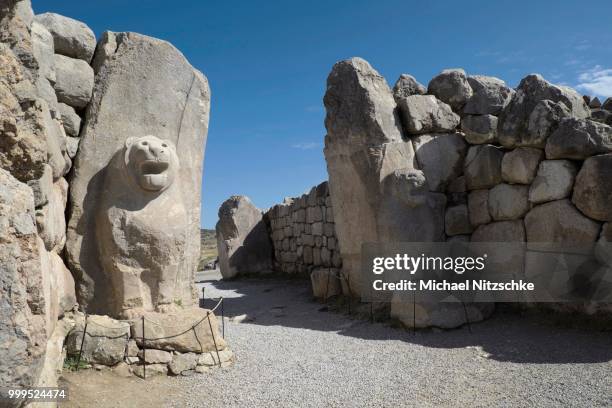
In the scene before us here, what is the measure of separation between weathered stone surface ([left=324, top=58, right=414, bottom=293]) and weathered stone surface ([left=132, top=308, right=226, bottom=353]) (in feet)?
9.64

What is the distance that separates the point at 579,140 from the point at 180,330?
4418 mm

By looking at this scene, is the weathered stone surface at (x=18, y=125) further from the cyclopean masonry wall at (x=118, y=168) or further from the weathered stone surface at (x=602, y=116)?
the weathered stone surface at (x=602, y=116)

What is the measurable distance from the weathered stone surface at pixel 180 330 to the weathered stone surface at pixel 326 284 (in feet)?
11.3

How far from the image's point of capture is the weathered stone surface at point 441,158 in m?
6.45

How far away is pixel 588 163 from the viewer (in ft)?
16.1

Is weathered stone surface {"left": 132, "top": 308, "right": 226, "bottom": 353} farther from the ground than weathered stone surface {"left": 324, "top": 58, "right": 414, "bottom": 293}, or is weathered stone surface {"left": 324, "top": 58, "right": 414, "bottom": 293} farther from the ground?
weathered stone surface {"left": 324, "top": 58, "right": 414, "bottom": 293}

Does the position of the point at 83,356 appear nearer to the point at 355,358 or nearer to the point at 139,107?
the point at 139,107

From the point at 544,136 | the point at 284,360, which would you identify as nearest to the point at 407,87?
the point at 544,136

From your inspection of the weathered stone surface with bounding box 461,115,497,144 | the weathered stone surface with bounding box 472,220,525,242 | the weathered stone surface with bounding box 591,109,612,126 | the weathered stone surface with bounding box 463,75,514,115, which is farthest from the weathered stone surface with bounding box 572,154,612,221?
the weathered stone surface with bounding box 463,75,514,115

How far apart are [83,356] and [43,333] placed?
6.94 feet

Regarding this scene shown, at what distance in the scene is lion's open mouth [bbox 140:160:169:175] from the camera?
392 centimetres

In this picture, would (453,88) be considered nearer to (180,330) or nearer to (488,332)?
(488,332)

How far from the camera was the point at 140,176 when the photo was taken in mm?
3916

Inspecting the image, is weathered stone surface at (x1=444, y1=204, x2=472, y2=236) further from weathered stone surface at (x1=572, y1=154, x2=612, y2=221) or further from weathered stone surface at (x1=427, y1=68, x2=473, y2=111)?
weathered stone surface at (x1=427, y1=68, x2=473, y2=111)
